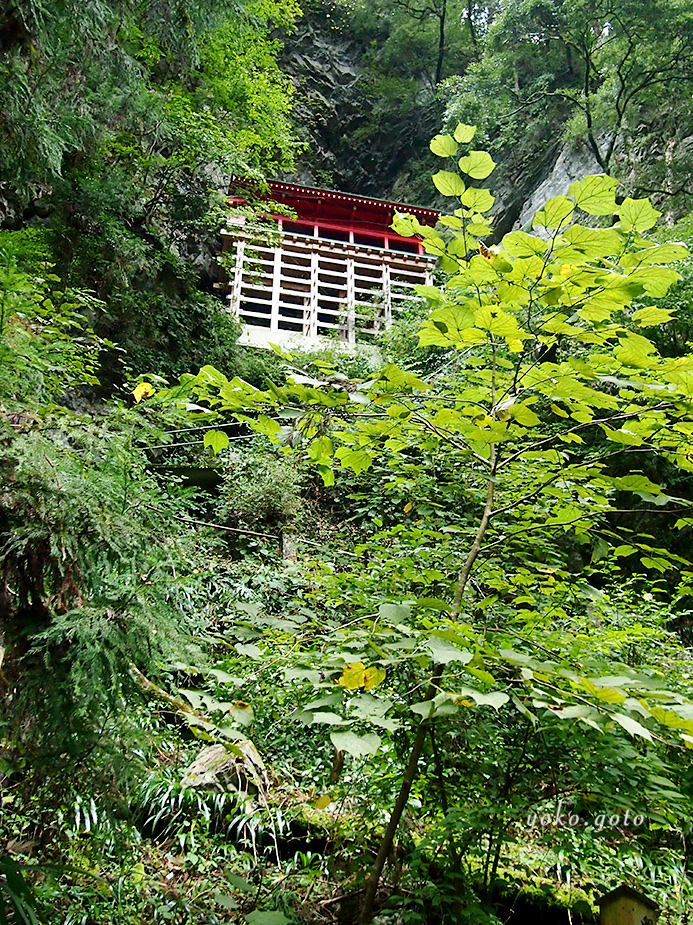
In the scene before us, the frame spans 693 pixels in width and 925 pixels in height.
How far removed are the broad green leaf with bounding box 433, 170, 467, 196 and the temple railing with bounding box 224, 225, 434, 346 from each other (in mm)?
8909

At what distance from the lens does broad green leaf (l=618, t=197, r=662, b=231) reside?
1270 mm

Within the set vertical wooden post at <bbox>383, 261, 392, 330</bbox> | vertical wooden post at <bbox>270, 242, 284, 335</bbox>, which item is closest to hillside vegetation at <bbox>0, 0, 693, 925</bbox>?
vertical wooden post at <bbox>270, 242, 284, 335</bbox>

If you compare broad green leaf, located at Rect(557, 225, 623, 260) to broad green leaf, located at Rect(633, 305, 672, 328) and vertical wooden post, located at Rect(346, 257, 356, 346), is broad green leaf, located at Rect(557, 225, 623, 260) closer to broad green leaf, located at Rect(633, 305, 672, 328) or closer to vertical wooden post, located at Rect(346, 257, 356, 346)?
broad green leaf, located at Rect(633, 305, 672, 328)

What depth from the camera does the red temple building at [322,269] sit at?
35.5 feet

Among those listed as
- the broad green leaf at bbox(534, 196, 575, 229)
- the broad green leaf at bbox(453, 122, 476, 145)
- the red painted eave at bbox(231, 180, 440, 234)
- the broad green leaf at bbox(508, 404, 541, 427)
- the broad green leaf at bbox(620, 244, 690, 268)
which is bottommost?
the broad green leaf at bbox(508, 404, 541, 427)

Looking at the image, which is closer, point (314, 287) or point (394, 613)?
point (394, 613)

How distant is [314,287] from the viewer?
38.6 feet

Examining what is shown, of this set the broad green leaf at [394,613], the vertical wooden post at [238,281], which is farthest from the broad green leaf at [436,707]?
the vertical wooden post at [238,281]

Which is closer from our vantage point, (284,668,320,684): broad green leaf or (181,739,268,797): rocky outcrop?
(284,668,320,684): broad green leaf

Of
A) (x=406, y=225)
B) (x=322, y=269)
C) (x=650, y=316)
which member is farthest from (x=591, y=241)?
(x=322, y=269)

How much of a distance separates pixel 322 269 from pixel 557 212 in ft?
40.3

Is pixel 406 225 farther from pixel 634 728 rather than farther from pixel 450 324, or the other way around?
pixel 634 728

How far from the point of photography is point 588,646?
1.79 meters

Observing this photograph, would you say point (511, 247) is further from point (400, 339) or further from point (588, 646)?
point (400, 339)
